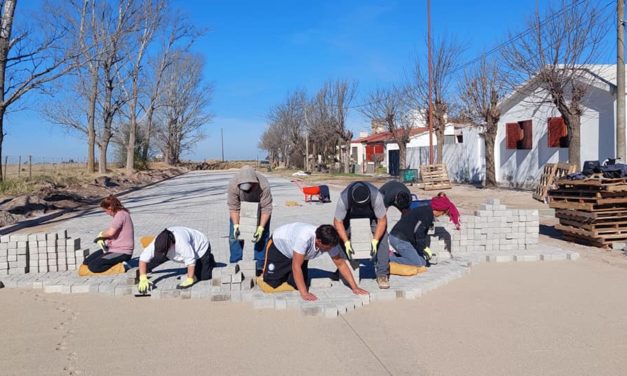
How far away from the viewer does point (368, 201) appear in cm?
652

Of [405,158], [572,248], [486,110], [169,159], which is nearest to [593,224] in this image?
[572,248]

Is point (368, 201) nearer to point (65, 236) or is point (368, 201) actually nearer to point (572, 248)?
point (65, 236)

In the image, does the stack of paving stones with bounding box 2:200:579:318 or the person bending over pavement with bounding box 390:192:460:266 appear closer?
the stack of paving stones with bounding box 2:200:579:318

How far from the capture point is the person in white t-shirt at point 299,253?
223 inches

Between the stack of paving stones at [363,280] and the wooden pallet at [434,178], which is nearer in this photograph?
the stack of paving stones at [363,280]

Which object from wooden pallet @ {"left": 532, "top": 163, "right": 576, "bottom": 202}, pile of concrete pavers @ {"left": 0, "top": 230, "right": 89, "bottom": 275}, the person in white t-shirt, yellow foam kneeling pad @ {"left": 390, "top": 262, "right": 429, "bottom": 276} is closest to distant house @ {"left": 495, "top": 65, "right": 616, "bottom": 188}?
wooden pallet @ {"left": 532, "top": 163, "right": 576, "bottom": 202}

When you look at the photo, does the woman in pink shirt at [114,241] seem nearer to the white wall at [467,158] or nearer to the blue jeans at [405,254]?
the blue jeans at [405,254]

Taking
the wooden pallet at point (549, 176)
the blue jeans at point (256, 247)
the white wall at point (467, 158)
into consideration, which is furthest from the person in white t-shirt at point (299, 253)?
the white wall at point (467, 158)

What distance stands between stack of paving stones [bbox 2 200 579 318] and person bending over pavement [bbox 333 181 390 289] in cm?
30

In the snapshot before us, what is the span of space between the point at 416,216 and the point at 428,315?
2.12m

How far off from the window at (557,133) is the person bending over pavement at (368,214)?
1773cm

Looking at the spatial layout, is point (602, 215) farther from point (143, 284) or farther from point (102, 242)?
point (102, 242)

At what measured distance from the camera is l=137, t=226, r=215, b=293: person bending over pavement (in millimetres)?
6457

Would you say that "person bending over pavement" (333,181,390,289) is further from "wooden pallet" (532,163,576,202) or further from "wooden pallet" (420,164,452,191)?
"wooden pallet" (420,164,452,191)
